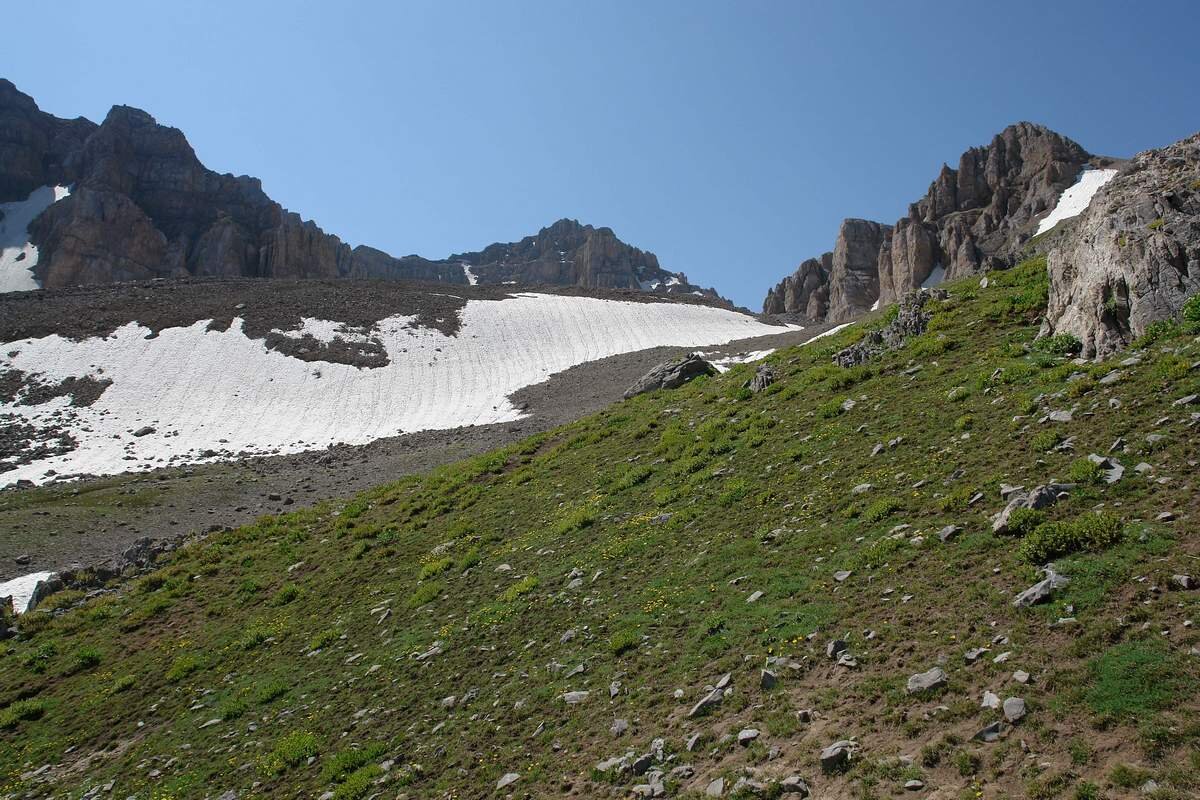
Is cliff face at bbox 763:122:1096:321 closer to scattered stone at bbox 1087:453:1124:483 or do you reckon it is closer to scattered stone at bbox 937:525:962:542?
scattered stone at bbox 1087:453:1124:483

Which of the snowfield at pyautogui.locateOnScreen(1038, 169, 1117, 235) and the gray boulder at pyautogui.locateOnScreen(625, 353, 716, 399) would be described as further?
the snowfield at pyautogui.locateOnScreen(1038, 169, 1117, 235)

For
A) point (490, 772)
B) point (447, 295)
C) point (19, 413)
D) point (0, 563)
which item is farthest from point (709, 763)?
point (447, 295)

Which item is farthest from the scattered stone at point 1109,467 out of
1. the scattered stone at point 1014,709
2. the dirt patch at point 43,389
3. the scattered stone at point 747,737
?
the dirt patch at point 43,389

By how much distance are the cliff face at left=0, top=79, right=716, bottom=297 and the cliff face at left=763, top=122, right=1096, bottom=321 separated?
10849 cm

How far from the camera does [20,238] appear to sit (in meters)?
136

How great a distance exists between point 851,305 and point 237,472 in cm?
11430

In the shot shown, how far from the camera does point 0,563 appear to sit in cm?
2722

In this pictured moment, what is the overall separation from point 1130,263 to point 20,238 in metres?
178

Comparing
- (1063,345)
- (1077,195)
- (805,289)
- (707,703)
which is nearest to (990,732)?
(707,703)

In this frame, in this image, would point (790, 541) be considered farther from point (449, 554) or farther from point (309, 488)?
point (309, 488)

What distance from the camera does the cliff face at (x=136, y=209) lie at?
12962cm

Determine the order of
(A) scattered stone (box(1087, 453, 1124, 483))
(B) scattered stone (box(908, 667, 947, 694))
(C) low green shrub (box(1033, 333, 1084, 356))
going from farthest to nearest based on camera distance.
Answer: (C) low green shrub (box(1033, 333, 1084, 356)) < (A) scattered stone (box(1087, 453, 1124, 483)) < (B) scattered stone (box(908, 667, 947, 694))

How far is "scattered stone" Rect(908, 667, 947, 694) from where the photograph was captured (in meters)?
8.07

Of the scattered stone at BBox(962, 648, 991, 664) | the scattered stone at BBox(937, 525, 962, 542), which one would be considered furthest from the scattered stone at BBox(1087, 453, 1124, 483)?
the scattered stone at BBox(962, 648, 991, 664)
